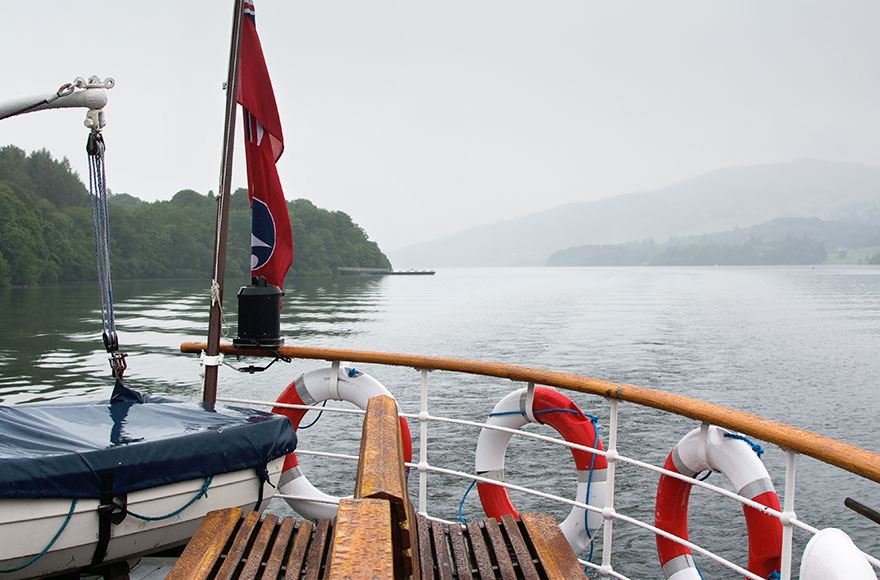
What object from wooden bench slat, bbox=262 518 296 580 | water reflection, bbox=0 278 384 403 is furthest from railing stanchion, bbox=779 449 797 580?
water reflection, bbox=0 278 384 403

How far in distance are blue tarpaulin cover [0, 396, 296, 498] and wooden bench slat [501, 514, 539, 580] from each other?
925mm

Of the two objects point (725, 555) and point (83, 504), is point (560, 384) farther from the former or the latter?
point (725, 555)

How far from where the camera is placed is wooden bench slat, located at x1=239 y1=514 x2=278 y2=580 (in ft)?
7.47

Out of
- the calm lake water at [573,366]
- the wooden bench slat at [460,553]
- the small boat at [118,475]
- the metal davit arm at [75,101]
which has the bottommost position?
the calm lake water at [573,366]

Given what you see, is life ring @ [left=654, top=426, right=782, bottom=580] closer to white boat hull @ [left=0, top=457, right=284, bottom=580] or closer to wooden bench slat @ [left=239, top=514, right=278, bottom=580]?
wooden bench slat @ [left=239, top=514, right=278, bottom=580]

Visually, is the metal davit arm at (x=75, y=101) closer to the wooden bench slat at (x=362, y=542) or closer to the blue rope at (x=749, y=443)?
the wooden bench slat at (x=362, y=542)

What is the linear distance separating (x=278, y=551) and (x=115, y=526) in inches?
23.4

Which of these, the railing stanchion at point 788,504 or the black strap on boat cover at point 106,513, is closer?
the railing stanchion at point 788,504

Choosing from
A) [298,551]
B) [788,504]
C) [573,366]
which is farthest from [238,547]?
[573,366]

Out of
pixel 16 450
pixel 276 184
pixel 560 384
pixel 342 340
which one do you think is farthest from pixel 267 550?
pixel 342 340

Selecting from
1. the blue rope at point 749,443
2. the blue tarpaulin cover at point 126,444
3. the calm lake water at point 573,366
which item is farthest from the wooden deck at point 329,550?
the calm lake water at point 573,366

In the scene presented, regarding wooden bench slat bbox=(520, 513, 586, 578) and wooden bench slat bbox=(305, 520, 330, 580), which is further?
wooden bench slat bbox=(520, 513, 586, 578)

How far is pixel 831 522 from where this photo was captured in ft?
35.7

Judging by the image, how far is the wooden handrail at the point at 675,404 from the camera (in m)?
1.77
